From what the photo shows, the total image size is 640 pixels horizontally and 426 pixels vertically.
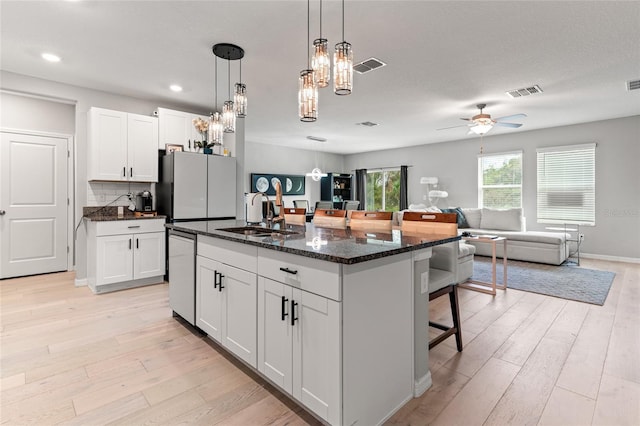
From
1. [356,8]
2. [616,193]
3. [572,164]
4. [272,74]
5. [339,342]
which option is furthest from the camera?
[572,164]

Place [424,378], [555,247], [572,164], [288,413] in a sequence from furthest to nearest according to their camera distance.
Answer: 1. [572,164]
2. [555,247]
3. [424,378]
4. [288,413]

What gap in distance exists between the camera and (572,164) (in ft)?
20.2

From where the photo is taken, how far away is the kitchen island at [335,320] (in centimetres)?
138

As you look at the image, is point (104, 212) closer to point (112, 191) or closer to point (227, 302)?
point (112, 191)

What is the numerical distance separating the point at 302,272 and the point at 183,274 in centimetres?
162

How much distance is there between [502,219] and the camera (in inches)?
250

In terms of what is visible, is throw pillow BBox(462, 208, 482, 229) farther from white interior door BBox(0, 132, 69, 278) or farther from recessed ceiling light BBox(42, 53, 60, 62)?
white interior door BBox(0, 132, 69, 278)

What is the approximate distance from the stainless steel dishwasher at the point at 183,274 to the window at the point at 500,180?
7.00m

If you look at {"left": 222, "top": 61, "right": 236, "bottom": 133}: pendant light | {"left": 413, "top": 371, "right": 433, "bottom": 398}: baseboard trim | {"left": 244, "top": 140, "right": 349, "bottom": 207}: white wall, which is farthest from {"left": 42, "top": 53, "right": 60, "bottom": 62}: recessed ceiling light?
{"left": 244, "top": 140, "right": 349, "bottom": 207}: white wall

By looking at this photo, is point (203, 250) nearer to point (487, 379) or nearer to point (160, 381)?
point (160, 381)

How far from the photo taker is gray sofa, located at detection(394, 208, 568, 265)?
530 centimetres

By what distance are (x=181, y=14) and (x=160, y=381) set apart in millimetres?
2689

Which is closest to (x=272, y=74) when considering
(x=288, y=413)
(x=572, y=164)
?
(x=288, y=413)

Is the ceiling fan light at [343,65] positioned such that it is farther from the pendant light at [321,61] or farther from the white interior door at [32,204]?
the white interior door at [32,204]
